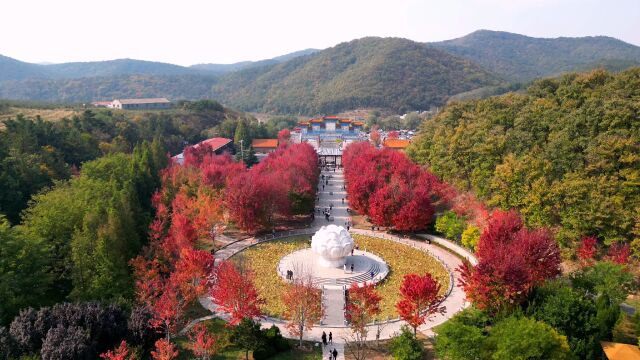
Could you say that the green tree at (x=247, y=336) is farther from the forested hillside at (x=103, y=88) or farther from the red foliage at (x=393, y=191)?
the forested hillside at (x=103, y=88)

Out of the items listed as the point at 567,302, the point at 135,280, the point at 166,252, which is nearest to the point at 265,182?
the point at 166,252

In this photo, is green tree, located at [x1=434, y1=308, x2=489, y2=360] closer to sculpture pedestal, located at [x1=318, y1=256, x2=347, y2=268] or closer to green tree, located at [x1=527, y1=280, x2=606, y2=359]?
green tree, located at [x1=527, y1=280, x2=606, y2=359]

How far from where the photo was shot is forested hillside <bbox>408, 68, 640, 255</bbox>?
2536 centimetres

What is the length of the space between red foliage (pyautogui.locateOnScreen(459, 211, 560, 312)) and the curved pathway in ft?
6.77

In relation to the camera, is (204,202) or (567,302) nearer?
(567,302)

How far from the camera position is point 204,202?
108 ft

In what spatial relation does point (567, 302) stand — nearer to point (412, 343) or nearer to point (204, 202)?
point (412, 343)

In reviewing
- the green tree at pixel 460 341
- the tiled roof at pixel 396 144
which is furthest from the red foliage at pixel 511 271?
the tiled roof at pixel 396 144

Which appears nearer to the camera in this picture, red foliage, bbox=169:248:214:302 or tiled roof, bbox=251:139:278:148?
red foliage, bbox=169:248:214:302

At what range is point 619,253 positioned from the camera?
23.7m

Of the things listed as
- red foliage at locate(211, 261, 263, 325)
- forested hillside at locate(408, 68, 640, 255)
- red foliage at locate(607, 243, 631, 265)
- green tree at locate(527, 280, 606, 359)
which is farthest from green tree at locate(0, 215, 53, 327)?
red foliage at locate(607, 243, 631, 265)

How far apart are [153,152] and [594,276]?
41109mm

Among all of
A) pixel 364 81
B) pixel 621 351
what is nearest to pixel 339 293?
pixel 621 351

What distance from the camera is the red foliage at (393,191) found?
33031mm
